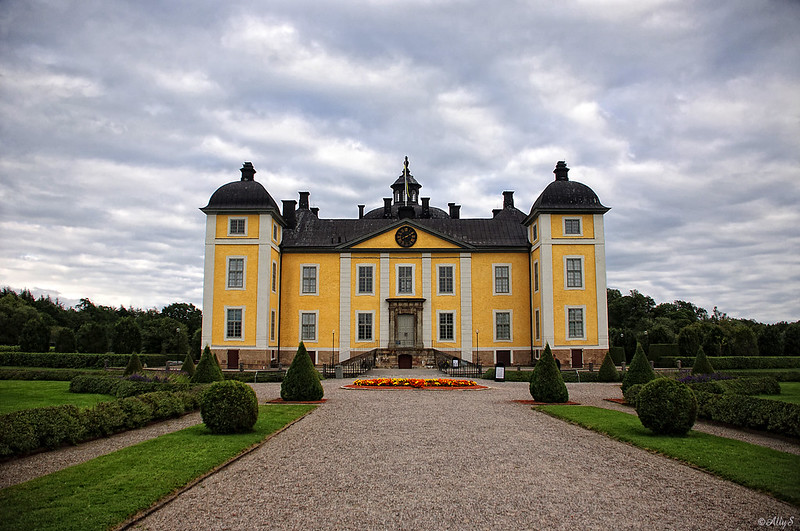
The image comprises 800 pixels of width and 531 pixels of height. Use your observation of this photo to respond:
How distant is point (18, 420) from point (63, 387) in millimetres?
11600

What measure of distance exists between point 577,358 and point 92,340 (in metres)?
28.2

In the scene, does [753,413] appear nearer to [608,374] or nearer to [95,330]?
[608,374]

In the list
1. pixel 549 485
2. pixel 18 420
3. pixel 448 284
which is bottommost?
pixel 549 485

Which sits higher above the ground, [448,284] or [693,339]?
[448,284]

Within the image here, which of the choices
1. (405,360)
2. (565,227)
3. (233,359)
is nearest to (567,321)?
(565,227)

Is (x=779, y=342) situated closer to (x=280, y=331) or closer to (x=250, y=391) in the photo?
(x=280, y=331)

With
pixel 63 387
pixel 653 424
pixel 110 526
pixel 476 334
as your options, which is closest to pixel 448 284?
pixel 476 334

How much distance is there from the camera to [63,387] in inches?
797

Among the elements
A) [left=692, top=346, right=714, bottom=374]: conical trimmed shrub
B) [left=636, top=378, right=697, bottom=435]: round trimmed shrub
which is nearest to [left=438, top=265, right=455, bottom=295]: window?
[left=692, top=346, right=714, bottom=374]: conical trimmed shrub

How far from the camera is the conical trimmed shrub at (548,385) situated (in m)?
17.2

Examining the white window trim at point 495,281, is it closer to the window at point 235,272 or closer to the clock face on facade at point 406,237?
the clock face on facade at point 406,237

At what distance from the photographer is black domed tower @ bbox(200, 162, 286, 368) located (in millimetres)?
33531

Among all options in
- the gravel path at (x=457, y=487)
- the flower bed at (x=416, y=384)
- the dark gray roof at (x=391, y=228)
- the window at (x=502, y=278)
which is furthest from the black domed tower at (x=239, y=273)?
the gravel path at (x=457, y=487)

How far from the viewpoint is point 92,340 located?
35.8 m
